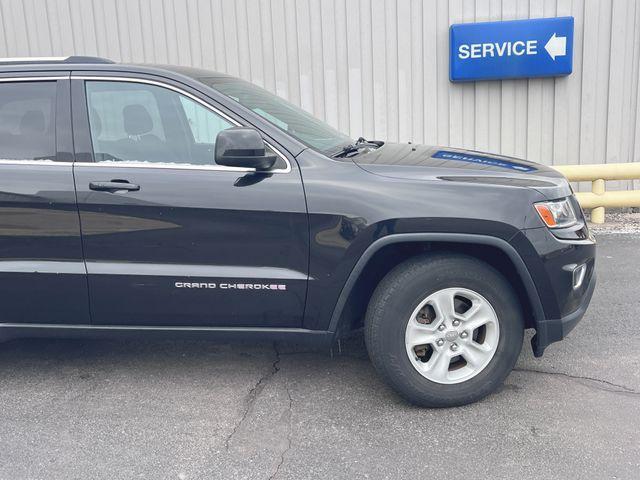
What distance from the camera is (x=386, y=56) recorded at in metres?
8.12

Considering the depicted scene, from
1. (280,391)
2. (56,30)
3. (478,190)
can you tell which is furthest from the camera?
(56,30)

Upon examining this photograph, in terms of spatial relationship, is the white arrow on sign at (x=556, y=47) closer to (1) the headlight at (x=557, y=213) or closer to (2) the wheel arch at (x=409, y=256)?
(1) the headlight at (x=557, y=213)

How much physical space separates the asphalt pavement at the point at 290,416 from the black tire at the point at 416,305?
0.46ft

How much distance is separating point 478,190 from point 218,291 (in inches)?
57.5

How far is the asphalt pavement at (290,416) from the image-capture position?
289 centimetres

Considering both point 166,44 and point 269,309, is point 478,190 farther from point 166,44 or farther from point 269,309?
point 166,44

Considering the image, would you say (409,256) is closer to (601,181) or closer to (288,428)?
(288,428)

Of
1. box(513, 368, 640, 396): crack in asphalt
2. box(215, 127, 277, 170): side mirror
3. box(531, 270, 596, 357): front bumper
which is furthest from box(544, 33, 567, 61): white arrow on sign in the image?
box(215, 127, 277, 170): side mirror

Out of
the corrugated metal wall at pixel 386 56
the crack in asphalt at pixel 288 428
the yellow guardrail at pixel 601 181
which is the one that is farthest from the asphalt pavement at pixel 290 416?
the corrugated metal wall at pixel 386 56

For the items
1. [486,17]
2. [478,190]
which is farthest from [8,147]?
[486,17]

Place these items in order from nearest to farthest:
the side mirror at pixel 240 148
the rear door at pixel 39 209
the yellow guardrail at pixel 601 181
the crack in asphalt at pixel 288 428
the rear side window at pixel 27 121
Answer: the crack in asphalt at pixel 288 428 → the side mirror at pixel 240 148 → the rear door at pixel 39 209 → the rear side window at pixel 27 121 → the yellow guardrail at pixel 601 181

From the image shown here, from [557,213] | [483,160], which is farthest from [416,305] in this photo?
[483,160]

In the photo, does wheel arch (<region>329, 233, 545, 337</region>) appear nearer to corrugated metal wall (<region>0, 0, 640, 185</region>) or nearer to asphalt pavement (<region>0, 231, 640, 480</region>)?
asphalt pavement (<region>0, 231, 640, 480</region>)

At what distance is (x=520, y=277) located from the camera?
3.20m
